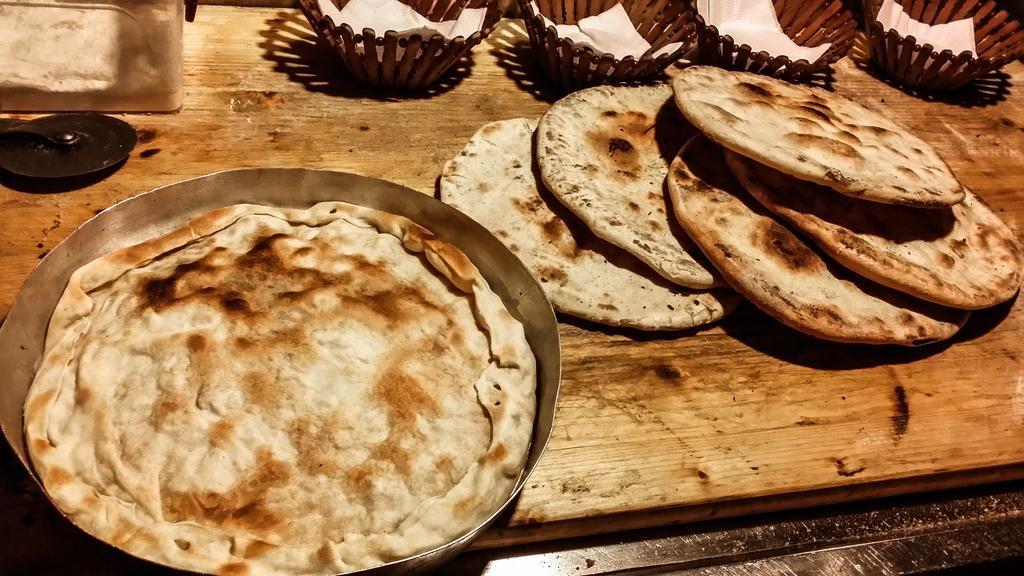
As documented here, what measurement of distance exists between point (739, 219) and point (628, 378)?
73 cm

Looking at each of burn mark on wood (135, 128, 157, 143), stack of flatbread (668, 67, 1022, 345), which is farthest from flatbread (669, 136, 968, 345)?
burn mark on wood (135, 128, 157, 143)

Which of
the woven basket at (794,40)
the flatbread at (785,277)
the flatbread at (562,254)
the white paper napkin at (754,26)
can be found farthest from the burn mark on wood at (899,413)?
the white paper napkin at (754,26)

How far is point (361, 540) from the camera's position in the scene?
1517mm

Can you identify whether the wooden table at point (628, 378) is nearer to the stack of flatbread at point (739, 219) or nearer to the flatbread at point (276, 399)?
the stack of flatbread at point (739, 219)

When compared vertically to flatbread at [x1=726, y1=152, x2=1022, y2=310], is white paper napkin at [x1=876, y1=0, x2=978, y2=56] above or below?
above

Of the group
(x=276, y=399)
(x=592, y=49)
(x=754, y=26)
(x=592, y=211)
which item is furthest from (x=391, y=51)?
(x=754, y=26)

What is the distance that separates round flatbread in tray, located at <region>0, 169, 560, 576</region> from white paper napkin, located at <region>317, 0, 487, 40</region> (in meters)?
1.11

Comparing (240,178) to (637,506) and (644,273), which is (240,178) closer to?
(644,273)

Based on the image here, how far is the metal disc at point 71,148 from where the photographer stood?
7.64 feet

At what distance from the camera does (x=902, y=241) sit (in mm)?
2594

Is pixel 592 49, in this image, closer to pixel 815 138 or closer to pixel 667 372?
pixel 815 138

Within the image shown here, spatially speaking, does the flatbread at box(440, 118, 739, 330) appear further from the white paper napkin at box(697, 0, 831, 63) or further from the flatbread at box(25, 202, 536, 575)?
the white paper napkin at box(697, 0, 831, 63)

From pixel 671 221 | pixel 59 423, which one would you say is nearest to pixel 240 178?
pixel 59 423

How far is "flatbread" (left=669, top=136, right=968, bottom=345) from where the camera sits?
7.66 feet
